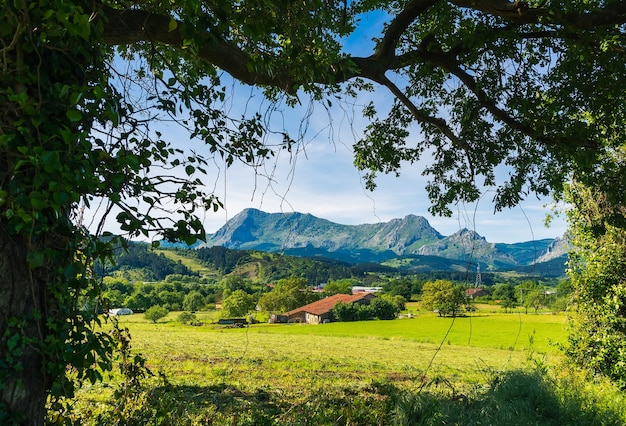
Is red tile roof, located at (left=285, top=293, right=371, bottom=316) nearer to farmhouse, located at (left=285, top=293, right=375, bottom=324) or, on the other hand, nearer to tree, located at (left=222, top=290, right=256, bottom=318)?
farmhouse, located at (left=285, top=293, right=375, bottom=324)

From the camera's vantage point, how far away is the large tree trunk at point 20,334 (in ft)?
6.38

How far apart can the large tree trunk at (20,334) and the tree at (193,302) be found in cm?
6106

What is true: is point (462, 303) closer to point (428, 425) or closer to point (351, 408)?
point (428, 425)

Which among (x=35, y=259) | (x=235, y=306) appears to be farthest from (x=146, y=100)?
(x=235, y=306)

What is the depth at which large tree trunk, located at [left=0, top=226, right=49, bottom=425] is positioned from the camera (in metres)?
1.94

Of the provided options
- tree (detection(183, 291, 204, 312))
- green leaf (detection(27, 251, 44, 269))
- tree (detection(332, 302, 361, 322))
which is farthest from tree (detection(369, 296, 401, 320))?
green leaf (detection(27, 251, 44, 269))

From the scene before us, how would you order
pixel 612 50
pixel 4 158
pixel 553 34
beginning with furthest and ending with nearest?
pixel 553 34
pixel 612 50
pixel 4 158

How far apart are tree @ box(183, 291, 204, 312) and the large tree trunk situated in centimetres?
6106

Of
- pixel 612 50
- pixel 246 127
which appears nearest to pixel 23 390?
pixel 246 127

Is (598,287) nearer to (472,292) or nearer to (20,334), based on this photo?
(472,292)

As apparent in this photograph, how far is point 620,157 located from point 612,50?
4.17 metres

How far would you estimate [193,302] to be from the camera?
2386 inches

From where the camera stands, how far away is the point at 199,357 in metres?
16.5

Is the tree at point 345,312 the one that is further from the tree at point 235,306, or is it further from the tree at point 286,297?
the tree at point 235,306
